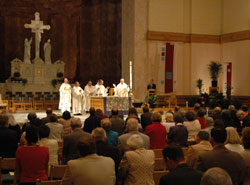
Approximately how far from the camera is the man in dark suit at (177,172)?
2.80 meters

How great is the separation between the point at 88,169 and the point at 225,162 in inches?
54.4

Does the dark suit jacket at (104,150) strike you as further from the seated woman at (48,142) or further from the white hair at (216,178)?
the white hair at (216,178)

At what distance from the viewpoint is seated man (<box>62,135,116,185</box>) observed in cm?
329

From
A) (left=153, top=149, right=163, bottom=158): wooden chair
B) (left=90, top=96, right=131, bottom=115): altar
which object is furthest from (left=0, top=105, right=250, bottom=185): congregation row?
(left=90, top=96, right=131, bottom=115): altar

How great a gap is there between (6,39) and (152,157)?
1847 cm

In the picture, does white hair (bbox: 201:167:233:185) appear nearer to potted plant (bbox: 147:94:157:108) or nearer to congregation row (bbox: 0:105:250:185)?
congregation row (bbox: 0:105:250:185)

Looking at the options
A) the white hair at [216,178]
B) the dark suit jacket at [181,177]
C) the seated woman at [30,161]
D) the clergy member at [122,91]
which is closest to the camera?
the white hair at [216,178]

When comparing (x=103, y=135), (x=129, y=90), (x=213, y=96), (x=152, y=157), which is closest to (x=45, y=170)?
(x=103, y=135)

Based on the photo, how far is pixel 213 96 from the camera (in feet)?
62.0

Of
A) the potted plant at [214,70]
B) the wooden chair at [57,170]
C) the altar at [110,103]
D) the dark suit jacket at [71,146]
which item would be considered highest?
the potted plant at [214,70]

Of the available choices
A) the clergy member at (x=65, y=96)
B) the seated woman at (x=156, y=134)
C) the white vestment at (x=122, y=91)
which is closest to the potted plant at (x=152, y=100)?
the white vestment at (x=122, y=91)

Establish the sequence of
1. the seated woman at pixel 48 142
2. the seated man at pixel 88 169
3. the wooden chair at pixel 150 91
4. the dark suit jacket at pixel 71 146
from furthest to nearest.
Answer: the wooden chair at pixel 150 91 → the dark suit jacket at pixel 71 146 → the seated woman at pixel 48 142 → the seated man at pixel 88 169

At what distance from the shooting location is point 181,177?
2.82 metres

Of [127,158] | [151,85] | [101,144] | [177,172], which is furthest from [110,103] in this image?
[177,172]
